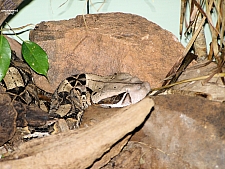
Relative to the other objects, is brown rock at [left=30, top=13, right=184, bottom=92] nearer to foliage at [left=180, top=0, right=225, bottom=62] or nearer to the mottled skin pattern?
the mottled skin pattern

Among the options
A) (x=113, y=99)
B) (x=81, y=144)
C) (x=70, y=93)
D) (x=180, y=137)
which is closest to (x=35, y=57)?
(x=70, y=93)

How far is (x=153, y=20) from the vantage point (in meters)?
3.12

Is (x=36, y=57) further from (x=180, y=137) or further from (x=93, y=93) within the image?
(x=180, y=137)

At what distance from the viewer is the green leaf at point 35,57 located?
2.44 metres

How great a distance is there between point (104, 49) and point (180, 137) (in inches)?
39.9

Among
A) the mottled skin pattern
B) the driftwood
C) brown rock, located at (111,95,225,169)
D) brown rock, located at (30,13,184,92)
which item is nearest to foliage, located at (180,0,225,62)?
brown rock, located at (30,13,184,92)

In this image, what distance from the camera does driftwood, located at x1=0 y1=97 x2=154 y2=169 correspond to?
5.73ft

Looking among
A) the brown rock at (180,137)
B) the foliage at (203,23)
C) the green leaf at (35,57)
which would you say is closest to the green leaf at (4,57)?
the green leaf at (35,57)

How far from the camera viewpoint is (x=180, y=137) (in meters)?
2.06

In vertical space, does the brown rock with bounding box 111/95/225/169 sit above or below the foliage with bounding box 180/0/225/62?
below

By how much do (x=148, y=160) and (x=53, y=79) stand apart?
1.08 metres

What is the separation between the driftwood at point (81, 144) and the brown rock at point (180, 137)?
13.5 inches

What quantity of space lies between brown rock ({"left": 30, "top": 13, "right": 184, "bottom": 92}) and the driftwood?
95 centimetres

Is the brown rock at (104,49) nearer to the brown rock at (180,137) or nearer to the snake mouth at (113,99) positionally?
the snake mouth at (113,99)
